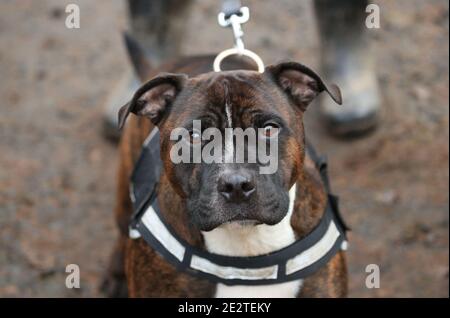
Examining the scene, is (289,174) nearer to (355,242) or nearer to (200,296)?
(200,296)

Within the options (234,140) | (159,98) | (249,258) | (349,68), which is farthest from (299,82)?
(349,68)

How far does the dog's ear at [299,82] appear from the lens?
132 inches

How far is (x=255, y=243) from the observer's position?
3455 mm

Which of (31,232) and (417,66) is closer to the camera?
(31,232)

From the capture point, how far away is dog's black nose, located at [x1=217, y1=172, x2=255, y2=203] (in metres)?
3.09

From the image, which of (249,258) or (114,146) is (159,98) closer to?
(249,258)

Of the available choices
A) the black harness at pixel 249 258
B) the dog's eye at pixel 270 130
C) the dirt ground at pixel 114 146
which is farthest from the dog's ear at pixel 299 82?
the dirt ground at pixel 114 146

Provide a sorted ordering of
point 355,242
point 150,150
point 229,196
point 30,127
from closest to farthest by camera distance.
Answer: point 229,196, point 150,150, point 355,242, point 30,127

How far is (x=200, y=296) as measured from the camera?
3.52 metres

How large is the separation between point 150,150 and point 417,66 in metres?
2.58

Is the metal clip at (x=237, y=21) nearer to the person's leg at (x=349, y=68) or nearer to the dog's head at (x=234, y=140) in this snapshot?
the dog's head at (x=234, y=140)

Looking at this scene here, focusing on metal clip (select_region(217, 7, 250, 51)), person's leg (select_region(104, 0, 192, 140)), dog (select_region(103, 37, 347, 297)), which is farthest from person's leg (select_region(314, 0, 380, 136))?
dog (select_region(103, 37, 347, 297))
